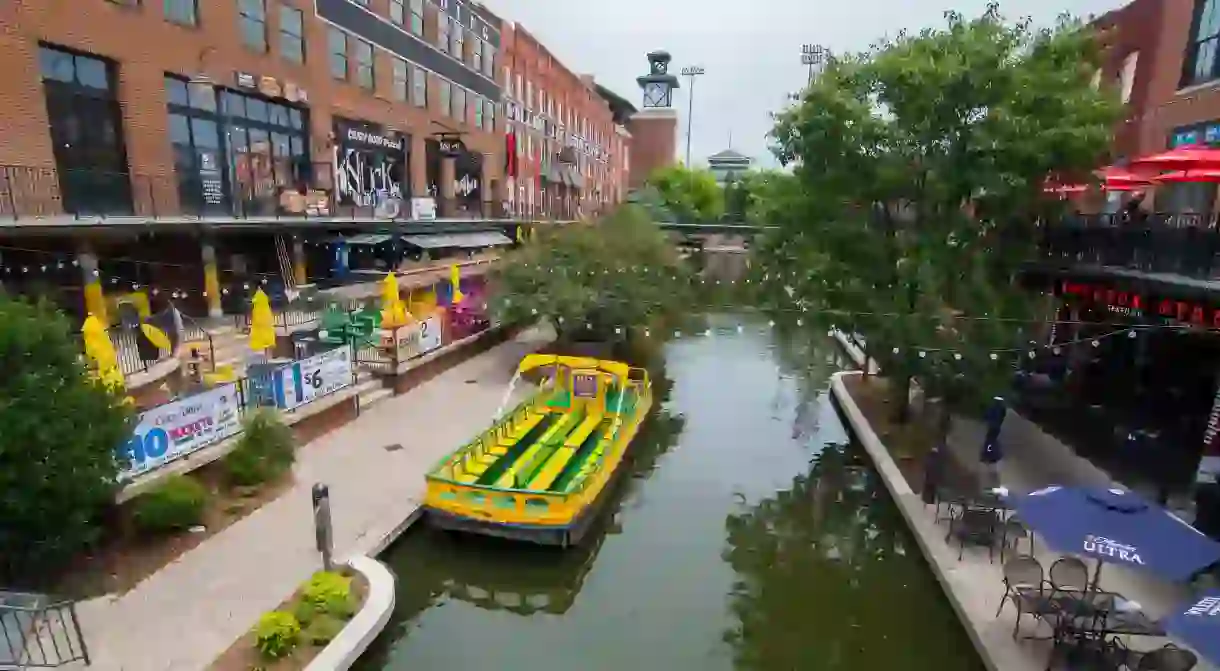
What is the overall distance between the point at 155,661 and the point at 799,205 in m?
13.6

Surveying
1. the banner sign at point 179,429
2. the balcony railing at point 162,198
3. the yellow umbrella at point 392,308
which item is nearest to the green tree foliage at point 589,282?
the yellow umbrella at point 392,308

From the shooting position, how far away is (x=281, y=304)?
876 inches

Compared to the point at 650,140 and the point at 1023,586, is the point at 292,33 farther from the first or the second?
the point at 650,140

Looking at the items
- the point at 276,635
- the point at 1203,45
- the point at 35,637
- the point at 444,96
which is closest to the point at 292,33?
the point at 444,96

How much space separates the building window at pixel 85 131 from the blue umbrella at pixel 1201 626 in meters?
20.2

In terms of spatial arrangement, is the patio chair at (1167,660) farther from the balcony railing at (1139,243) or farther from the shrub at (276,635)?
the shrub at (276,635)

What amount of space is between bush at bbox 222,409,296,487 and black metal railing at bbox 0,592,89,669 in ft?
13.7

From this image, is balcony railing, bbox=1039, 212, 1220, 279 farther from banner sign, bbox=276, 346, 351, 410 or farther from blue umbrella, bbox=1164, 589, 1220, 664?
banner sign, bbox=276, 346, 351, 410

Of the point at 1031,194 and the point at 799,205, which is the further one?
the point at 799,205

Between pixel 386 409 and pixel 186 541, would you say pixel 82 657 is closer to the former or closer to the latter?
pixel 186 541

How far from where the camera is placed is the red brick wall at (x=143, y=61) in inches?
576

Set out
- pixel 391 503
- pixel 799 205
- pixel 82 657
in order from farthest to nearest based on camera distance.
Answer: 1. pixel 799 205
2. pixel 391 503
3. pixel 82 657

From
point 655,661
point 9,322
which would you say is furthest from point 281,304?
point 655,661

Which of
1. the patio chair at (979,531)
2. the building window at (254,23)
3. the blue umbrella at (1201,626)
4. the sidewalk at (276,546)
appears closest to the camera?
the blue umbrella at (1201,626)
